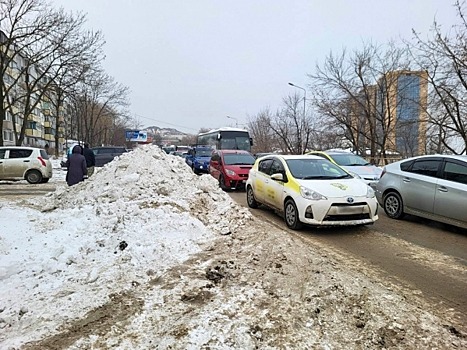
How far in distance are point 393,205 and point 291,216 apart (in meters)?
2.92

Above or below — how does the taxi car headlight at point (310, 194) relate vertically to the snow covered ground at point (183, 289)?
above

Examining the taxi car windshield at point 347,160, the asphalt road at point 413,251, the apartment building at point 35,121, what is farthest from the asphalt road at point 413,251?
the apartment building at point 35,121

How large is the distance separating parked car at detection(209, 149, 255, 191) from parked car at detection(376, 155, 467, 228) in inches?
235

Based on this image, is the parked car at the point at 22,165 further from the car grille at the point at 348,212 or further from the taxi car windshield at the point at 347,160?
the car grille at the point at 348,212

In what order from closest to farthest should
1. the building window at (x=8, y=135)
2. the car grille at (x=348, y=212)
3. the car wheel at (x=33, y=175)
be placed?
1. the car grille at (x=348, y=212)
2. the car wheel at (x=33, y=175)
3. the building window at (x=8, y=135)

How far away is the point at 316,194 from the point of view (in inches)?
283

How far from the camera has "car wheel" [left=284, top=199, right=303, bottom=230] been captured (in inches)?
296

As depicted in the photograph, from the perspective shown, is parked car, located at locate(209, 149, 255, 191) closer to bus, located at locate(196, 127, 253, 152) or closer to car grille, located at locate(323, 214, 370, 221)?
car grille, located at locate(323, 214, 370, 221)

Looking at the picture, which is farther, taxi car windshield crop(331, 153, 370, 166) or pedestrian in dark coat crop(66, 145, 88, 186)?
taxi car windshield crop(331, 153, 370, 166)

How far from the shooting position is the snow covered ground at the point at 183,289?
3.23 metres

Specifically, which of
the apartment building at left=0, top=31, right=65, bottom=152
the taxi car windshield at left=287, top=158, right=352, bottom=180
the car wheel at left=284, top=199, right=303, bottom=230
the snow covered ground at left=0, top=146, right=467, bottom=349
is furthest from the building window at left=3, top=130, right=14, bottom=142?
the car wheel at left=284, top=199, right=303, bottom=230

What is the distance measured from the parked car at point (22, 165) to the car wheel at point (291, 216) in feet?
45.0

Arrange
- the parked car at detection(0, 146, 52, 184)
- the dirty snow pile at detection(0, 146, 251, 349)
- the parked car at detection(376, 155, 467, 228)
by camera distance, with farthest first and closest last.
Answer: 1. the parked car at detection(0, 146, 52, 184)
2. the parked car at detection(376, 155, 467, 228)
3. the dirty snow pile at detection(0, 146, 251, 349)

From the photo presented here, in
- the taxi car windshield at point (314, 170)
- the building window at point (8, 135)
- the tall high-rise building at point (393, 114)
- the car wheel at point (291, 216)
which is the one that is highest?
the tall high-rise building at point (393, 114)
